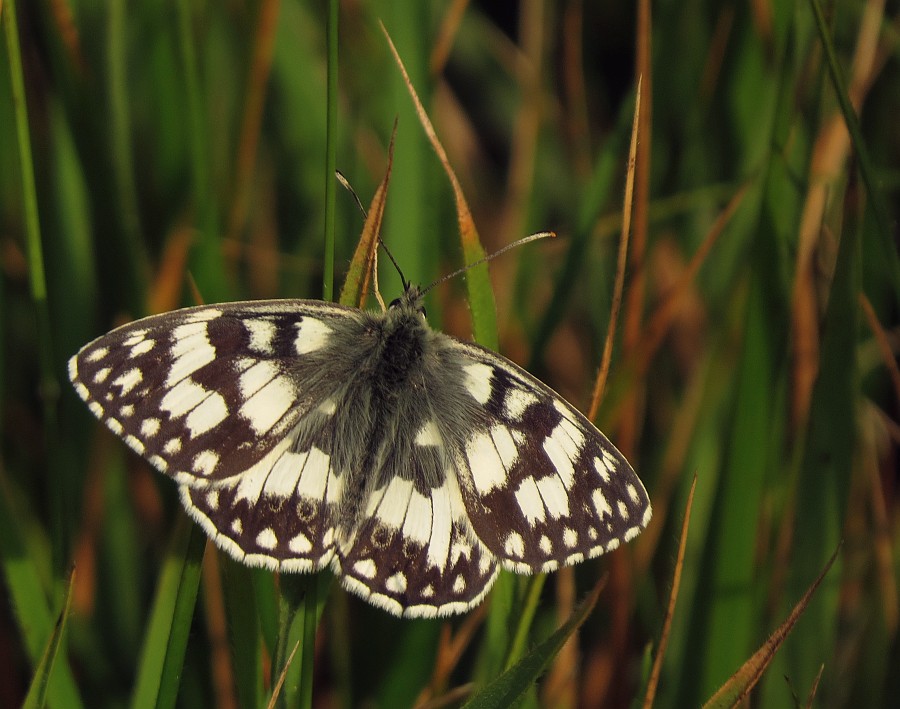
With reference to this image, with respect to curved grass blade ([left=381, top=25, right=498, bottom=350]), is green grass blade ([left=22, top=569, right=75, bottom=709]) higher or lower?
lower

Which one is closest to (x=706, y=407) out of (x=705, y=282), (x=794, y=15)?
(x=705, y=282)

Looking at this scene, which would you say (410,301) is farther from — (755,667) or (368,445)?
(755,667)

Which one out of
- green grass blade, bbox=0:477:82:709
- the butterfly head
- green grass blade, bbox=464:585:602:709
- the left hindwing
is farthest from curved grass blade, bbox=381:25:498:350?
green grass blade, bbox=0:477:82:709

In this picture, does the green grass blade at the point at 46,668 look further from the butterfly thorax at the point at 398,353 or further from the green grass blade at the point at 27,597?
the butterfly thorax at the point at 398,353

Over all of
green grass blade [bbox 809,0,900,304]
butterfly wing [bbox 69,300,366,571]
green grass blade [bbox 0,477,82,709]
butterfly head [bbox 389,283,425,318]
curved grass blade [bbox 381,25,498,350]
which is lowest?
green grass blade [bbox 0,477,82,709]

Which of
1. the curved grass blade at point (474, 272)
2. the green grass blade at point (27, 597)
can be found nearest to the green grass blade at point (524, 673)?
the curved grass blade at point (474, 272)

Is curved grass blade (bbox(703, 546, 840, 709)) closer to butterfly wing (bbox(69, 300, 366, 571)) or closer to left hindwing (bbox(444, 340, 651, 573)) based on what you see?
left hindwing (bbox(444, 340, 651, 573))

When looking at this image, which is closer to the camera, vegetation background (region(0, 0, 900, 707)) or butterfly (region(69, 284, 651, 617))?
butterfly (region(69, 284, 651, 617))
